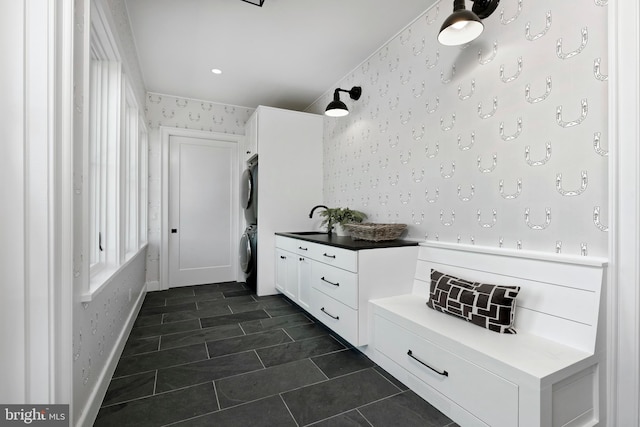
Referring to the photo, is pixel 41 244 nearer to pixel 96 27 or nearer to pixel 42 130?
pixel 42 130

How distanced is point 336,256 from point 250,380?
38.8 inches

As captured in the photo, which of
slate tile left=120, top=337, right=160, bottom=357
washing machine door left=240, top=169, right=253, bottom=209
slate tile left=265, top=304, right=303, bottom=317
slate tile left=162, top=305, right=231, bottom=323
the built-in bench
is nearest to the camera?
the built-in bench

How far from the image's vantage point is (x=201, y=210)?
4.11 meters

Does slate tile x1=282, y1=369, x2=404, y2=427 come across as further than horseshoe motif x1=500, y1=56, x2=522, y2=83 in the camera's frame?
No

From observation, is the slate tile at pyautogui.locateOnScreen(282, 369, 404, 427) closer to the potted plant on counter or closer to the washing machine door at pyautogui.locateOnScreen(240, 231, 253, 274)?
the potted plant on counter

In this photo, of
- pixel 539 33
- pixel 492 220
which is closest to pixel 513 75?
pixel 539 33

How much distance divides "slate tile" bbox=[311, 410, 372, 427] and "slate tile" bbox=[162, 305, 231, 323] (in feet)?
5.93

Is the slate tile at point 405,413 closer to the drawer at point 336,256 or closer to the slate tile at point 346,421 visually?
the slate tile at point 346,421

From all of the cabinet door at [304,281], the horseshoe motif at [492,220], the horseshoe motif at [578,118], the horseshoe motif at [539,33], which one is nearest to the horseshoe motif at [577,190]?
the horseshoe motif at [578,118]

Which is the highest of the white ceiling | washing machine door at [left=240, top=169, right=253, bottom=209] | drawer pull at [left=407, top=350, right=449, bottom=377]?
the white ceiling

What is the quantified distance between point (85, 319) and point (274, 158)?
252cm

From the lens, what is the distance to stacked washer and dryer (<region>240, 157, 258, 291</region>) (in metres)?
3.59

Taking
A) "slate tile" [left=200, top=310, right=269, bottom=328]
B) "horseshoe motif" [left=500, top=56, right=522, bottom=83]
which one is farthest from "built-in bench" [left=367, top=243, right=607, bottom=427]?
"slate tile" [left=200, top=310, right=269, bottom=328]

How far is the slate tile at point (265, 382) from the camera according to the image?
63.7 inches
